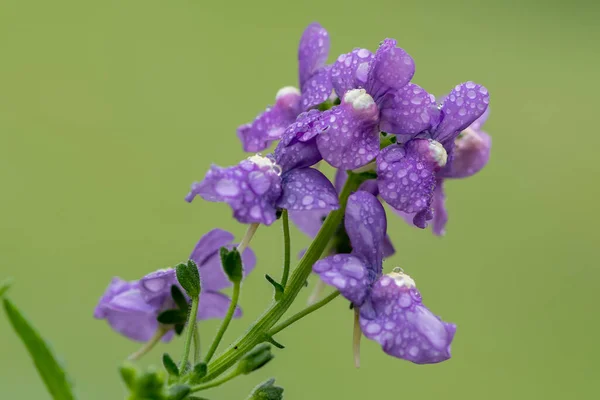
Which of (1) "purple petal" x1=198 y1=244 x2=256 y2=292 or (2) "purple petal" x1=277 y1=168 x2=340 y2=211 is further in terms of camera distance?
(1) "purple petal" x1=198 y1=244 x2=256 y2=292

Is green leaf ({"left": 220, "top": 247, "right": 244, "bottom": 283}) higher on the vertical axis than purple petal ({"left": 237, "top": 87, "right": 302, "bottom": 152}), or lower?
lower

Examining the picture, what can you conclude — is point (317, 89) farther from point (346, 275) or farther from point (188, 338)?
point (188, 338)

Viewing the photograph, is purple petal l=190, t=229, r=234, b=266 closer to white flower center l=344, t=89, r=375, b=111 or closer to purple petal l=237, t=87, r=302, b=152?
purple petal l=237, t=87, r=302, b=152

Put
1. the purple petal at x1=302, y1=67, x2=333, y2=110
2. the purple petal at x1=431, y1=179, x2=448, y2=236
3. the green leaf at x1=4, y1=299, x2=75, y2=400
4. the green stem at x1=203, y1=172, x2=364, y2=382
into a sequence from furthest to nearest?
the purple petal at x1=431, y1=179, x2=448, y2=236, the purple petal at x1=302, y1=67, x2=333, y2=110, the green stem at x1=203, y1=172, x2=364, y2=382, the green leaf at x1=4, y1=299, x2=75, y2=400

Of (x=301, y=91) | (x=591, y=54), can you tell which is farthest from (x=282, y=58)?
(x=301, y=91)

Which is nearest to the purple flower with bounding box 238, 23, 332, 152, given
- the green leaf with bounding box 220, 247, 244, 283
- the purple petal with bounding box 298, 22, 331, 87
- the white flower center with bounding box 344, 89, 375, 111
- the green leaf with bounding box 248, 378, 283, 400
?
the purple petal with bounding box 298, 22, 331, 87

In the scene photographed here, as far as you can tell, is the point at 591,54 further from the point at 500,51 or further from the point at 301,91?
the point at 301,91

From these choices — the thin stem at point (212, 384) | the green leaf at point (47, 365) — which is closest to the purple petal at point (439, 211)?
the thin stem at point (212, 384)
